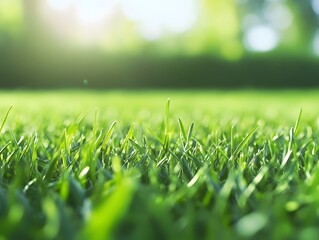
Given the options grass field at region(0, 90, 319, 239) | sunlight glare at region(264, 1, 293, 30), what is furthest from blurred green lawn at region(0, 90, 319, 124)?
sunlight glare at region(264, 1, 293, 30)

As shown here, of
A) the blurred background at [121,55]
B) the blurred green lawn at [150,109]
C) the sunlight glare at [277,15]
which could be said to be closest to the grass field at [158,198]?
the blurred green lawn at [150,109]

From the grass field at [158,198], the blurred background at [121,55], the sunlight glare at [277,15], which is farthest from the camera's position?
the sunlight glare at [277,15]

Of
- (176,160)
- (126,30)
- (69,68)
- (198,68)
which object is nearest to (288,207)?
(176,160)

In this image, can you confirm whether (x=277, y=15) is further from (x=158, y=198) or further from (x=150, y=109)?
(x=158, y=198)

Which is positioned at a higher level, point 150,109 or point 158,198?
point 158,198

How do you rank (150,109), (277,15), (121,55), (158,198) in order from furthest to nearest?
(277,15)
(121,55)
(150,109)
(158,198)

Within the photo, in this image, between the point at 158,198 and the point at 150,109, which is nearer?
the point at 158,198

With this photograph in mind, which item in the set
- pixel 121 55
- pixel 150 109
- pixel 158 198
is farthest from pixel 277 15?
pixel 158 198

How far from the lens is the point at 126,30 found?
1852 centimetres

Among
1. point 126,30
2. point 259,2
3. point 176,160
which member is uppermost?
point 259,2

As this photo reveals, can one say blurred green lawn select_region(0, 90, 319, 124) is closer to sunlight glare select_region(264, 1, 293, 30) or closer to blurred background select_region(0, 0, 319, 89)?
blurred background select_region(0, 0, 319, 89)

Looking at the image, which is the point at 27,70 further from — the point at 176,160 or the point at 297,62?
the point at 176,160

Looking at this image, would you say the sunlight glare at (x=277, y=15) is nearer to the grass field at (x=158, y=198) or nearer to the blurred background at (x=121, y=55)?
the blurred background at (x=121, y=55)

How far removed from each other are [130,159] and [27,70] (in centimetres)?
1397
